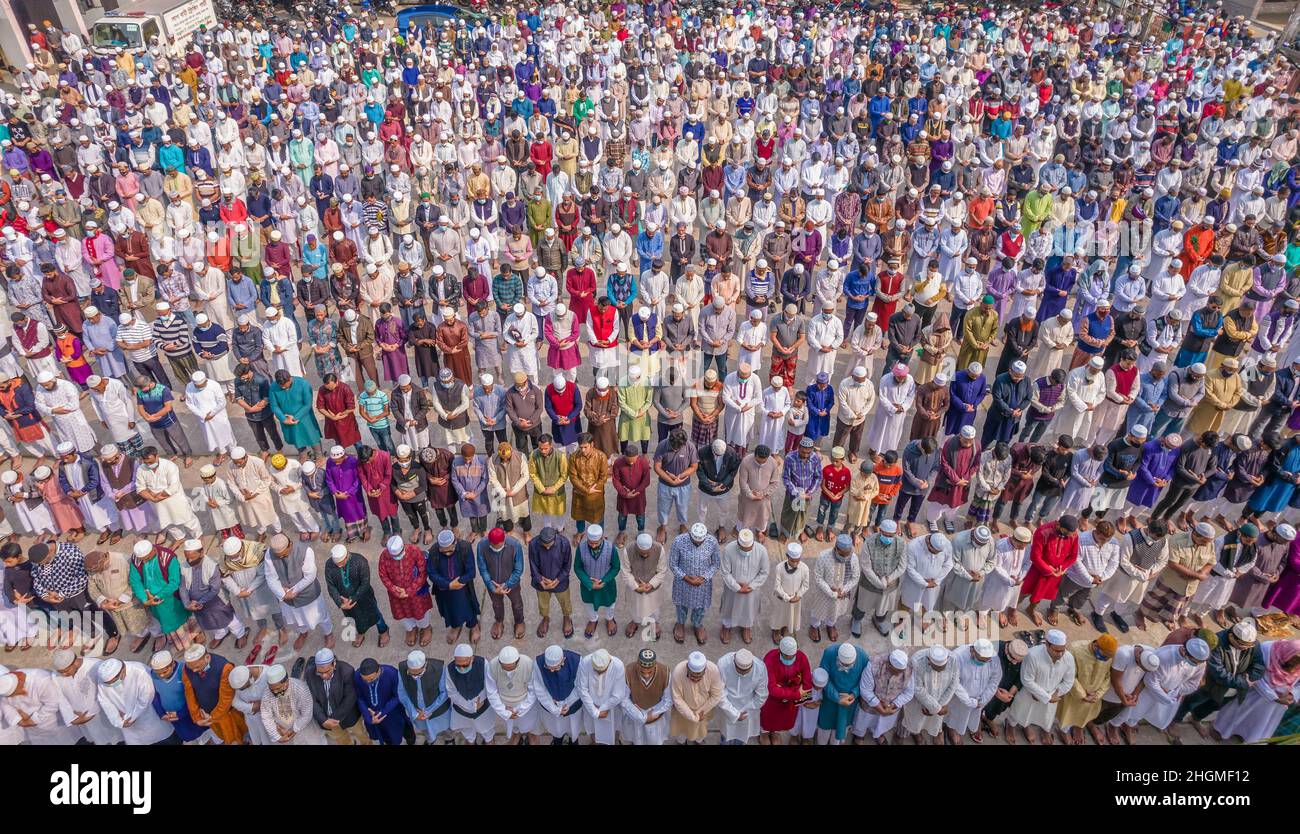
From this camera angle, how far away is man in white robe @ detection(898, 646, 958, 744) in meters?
6.39

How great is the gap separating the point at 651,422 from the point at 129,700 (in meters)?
6.50

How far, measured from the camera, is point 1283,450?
26.8ft

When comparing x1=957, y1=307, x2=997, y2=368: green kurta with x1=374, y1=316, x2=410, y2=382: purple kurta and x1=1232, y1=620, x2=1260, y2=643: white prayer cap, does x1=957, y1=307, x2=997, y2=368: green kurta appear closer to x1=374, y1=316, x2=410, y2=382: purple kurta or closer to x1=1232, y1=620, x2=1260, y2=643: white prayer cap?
x1=1232, y1=620, x2=1260, y2=643: white prayer cap

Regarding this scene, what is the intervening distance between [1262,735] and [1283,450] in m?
→ 3.09

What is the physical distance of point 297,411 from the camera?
9.14 metres

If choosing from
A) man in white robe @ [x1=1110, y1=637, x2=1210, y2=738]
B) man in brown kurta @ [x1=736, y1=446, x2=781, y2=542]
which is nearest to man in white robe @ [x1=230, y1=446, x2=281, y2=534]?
man in brown kurta @ [x1=736, y1=446, x2=781, y2=542]

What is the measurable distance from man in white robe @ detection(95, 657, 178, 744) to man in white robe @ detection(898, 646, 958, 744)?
4.96m

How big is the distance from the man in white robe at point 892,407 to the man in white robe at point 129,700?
676 centimetres

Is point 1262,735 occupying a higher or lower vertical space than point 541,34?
lower

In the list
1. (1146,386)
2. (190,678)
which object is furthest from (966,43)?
(190,678)

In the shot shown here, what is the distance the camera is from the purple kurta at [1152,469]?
8305 millimetres

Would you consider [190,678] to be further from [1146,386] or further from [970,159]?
[970,159]

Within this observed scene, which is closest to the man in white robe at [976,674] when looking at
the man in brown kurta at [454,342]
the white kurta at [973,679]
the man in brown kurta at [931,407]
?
the white kurta at [973,679]

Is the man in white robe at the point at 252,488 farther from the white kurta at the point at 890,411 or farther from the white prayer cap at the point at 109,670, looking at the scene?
the white kurta at the point at 890,411
